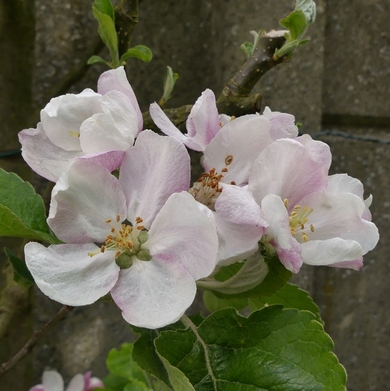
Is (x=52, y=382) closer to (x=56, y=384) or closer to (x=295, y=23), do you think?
(x=56, y=384)

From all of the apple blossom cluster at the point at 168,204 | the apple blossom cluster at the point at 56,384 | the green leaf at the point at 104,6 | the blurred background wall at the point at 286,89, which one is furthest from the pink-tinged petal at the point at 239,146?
the apple blossom cluster at the point at 56,384

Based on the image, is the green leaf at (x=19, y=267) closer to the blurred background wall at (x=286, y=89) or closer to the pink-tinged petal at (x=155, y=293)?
the pink-tinged petal at (x=155, y=293)

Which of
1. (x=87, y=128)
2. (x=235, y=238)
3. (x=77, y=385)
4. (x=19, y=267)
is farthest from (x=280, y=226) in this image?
(x=77, y=385)

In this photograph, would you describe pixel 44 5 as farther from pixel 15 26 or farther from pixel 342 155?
pixel 342 155

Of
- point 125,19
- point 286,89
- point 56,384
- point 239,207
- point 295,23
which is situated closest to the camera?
point 239,207

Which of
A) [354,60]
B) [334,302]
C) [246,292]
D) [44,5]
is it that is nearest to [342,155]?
[354,60]

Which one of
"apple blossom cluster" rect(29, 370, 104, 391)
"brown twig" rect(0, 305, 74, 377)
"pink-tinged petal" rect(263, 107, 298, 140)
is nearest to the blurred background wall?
"apple blossom cluster" rect(29, 370, 104, 391)
